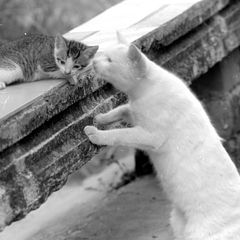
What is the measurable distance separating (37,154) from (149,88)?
691 mm

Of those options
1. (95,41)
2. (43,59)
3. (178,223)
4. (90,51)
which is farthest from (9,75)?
(178,223)

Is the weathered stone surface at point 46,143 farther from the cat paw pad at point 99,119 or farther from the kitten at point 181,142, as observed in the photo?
the kitten at point 181,142

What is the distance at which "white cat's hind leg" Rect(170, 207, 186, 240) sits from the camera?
3672 mm

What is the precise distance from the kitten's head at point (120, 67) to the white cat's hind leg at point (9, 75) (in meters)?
0.49

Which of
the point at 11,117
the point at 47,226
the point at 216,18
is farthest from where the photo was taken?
the point at 216,18

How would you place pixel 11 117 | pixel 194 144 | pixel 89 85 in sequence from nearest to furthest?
pixel 11 117 → pixel 194 144 → pixel 89 85

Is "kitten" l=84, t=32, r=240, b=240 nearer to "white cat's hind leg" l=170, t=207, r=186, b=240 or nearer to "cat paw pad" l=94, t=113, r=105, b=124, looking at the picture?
"white cat's hind leg" l=170, t=207, r=186, b=240

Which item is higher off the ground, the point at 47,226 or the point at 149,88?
the point at 149,88

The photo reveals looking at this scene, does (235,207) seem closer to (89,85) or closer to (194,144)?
(194,144)

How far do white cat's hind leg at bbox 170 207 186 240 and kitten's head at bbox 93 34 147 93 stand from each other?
736 millimetres

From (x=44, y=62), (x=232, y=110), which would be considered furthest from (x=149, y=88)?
(x=232, y=110)

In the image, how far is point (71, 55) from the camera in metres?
3.71

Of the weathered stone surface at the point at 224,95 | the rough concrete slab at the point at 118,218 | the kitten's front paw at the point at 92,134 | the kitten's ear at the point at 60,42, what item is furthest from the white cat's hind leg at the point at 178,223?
the weathered stone surface at the point at 224,95

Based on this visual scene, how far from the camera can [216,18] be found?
5.26m
